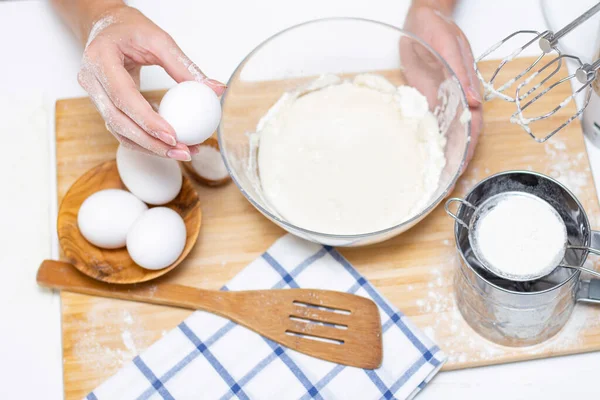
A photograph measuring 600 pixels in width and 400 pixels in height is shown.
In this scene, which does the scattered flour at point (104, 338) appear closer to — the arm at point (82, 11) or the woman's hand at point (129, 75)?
the woman's hand at point (129, 75)

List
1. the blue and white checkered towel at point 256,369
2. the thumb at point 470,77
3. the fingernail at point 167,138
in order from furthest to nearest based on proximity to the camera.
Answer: the thumb at point 470,77
the blue and white checkered towel at point 256,369
the fingernail at point 167,138

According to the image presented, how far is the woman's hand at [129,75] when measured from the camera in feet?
3.51

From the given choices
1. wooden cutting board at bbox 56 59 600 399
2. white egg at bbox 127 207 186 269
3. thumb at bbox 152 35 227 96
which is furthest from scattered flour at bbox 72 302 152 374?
thumb at bbox 152 35 227 96

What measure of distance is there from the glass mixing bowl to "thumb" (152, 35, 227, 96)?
14 cm

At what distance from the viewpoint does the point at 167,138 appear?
1047 millimetres

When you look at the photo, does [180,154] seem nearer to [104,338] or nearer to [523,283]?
[104,338]

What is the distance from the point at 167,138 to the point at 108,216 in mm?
274

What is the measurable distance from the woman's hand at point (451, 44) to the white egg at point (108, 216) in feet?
2.15

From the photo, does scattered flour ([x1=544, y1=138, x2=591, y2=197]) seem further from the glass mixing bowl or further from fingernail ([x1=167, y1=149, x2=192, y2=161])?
fingernail ([x1=167, y1=149, x2=192, y2=161])

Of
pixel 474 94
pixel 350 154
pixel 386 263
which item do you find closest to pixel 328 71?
pixel 350 154

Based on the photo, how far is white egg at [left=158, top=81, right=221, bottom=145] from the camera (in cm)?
106

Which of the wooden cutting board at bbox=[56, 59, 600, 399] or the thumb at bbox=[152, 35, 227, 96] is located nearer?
the thumb at bbox=[152, 35, 227, 96]

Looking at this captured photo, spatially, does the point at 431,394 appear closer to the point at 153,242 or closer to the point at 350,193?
the point at 350,193

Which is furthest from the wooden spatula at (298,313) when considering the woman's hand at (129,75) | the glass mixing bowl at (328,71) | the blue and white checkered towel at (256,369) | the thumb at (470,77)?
the thumb at (470,77)
